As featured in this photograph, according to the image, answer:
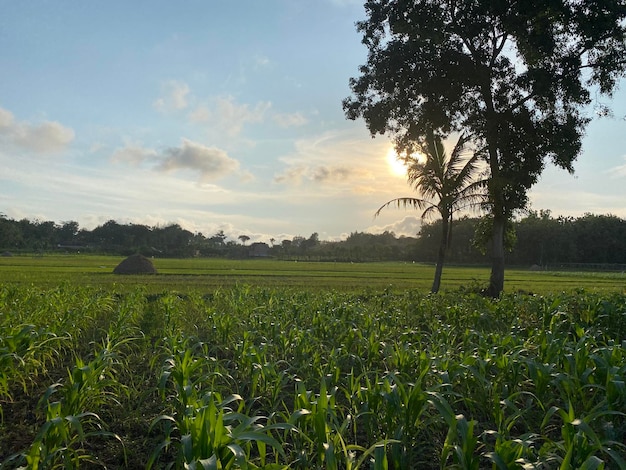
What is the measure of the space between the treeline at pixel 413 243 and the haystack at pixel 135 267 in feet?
133

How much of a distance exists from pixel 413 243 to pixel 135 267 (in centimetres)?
6103

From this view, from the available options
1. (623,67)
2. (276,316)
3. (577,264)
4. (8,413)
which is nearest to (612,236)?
(577,264)

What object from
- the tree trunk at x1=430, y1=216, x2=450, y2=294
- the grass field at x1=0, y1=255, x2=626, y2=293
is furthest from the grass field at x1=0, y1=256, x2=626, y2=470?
the tree trunk at x1=430, y1=216, x2=450, y2=294

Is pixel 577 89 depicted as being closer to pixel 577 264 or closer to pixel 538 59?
pixel 538 59

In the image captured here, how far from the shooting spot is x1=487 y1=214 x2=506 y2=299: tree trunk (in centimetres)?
1686

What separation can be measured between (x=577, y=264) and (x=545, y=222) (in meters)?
8.66

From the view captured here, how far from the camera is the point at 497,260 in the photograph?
17219 mm

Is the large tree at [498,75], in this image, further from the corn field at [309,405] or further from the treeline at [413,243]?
the treeline at [413,243]

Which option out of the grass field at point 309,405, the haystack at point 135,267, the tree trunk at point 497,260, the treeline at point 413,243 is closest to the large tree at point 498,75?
the tree trunk at point 497,260

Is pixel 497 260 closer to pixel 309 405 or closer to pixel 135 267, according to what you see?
pixel 309 405

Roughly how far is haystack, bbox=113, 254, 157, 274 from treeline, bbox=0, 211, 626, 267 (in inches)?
1597

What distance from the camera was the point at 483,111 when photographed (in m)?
17.8

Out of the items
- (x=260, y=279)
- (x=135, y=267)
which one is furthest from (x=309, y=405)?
(x=135, y=267)

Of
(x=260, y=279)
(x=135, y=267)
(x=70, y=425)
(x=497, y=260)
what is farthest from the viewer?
(x=135, y=267)
